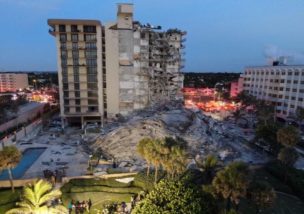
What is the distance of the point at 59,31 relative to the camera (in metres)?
63.8

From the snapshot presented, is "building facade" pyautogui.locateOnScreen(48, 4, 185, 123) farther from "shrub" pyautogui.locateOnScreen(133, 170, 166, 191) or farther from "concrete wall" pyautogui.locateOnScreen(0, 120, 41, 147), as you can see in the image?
"shrub" pyautogui.locateOnScreen(133, 170, 166, 191)

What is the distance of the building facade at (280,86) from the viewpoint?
7088 cm

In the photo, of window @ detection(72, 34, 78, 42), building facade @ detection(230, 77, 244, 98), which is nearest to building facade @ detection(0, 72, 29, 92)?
window @ detection(72, 34, 78, 42)

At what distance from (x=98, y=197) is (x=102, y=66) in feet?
148

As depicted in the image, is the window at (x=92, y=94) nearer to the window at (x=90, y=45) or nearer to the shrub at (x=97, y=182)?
the window at (x=90, y=45)

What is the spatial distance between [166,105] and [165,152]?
52.4 m

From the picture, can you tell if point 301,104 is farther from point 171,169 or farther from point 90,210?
point 90,210

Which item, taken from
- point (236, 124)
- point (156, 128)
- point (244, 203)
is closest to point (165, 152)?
point (244, 203)

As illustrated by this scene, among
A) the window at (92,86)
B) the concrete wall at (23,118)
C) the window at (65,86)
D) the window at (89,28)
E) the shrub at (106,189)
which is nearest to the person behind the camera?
the shrub at (106,189)

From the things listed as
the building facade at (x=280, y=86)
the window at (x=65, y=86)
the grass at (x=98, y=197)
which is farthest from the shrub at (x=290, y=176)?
the window at (x=65, y=86)

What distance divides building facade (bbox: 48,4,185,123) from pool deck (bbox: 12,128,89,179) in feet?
35.5

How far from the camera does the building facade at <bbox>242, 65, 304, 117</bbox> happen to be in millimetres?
70875

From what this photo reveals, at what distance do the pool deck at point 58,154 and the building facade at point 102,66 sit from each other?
10.8m

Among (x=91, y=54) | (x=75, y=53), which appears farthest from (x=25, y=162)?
(x=91, y=54)
